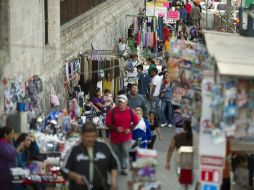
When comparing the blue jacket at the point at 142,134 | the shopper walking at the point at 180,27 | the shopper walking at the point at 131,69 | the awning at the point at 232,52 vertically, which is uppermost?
the shopper walking at the point at 180,27

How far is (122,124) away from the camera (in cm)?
1630

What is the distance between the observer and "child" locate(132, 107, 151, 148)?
694 inches

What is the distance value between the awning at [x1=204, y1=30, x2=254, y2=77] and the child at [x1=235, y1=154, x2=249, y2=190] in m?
1.99

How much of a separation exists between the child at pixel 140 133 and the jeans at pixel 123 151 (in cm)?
75

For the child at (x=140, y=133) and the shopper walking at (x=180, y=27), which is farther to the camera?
A: the shopper walking at (x=180, y=27)

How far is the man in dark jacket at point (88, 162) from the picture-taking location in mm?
11609

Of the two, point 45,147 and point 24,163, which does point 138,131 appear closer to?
point 45,147

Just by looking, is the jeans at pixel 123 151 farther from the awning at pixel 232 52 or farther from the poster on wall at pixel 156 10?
the poster on wall at pixel 156 10

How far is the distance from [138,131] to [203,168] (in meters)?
5.99

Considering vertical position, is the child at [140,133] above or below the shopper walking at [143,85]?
below

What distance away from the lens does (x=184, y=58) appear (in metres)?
12.7

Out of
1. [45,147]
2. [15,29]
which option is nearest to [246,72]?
[45,147]

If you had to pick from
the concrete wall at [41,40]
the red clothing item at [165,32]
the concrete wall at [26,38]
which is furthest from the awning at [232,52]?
the red clothing item at [165,32]

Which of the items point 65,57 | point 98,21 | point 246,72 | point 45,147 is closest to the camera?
point 246,72
